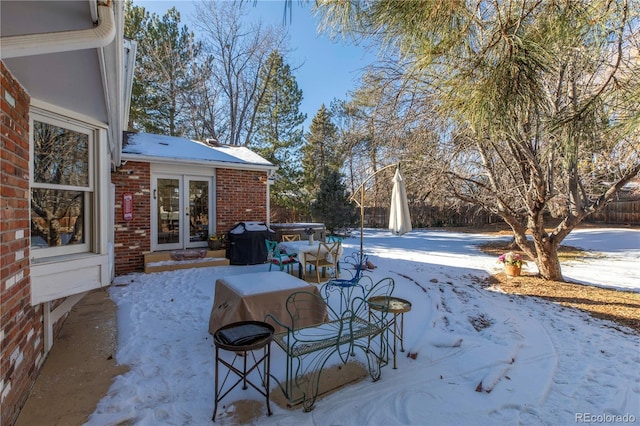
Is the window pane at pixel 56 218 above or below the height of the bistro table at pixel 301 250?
above

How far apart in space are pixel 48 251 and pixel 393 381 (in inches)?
139

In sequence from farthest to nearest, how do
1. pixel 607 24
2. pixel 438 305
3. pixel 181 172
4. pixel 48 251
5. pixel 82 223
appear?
pixel 181 172
pixel 438 305
pixel 82 223
pixel 48 251
pixel 607 24

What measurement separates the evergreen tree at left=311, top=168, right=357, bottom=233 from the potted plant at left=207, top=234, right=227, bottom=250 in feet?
29.4

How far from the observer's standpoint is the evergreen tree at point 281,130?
1823 cm

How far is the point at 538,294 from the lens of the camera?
20.6ft

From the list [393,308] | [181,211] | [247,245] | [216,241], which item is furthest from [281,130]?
[393,308]

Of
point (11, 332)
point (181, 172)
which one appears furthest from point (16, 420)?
point (181, 172)

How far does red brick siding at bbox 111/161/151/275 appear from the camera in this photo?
7.20m

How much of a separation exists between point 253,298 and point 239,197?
5.81 meters

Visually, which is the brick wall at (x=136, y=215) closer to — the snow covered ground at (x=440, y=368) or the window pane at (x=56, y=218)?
the snow covered ground at (x=440, y=368)

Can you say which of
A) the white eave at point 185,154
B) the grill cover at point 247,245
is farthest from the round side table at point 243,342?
the white eave at point 185,154

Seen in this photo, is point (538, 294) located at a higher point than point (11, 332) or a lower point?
lower

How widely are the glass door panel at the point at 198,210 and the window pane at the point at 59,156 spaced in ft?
16.5

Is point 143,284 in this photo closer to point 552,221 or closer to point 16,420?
point 16,420
